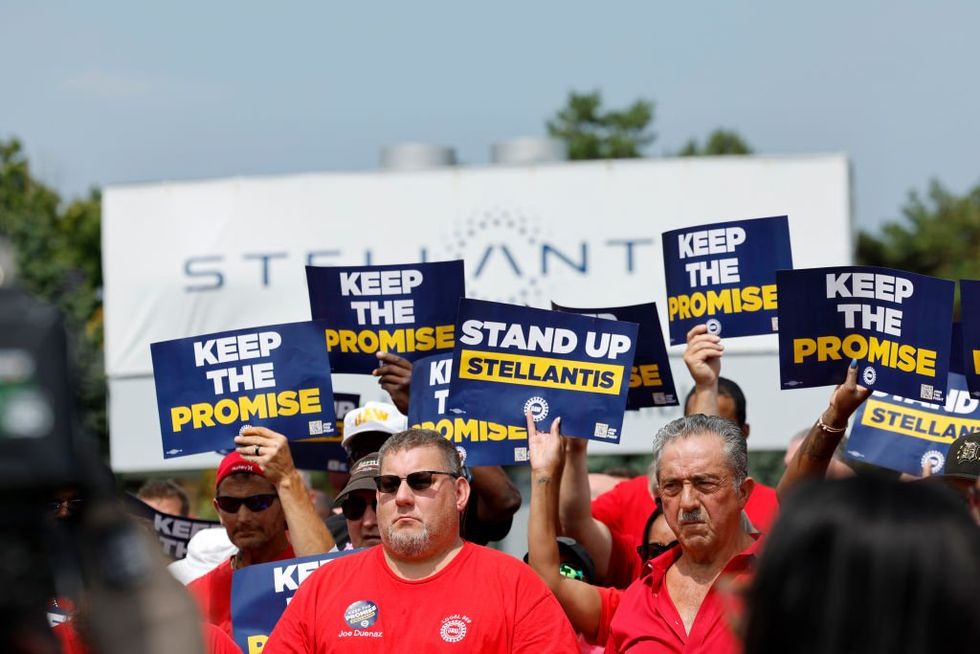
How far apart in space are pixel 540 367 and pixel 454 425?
18.2 inches

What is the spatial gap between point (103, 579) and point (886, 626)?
102 centimetres

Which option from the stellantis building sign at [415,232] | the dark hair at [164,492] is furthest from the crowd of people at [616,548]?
the stellantis building sign at [415,232]

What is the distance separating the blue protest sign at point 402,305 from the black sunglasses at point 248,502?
2.91 ft

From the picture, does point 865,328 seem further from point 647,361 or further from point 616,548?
point 616,548

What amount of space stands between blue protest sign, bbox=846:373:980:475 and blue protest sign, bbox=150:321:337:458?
8.42 ft

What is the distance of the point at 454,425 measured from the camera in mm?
6141

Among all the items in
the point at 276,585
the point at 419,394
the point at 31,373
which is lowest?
the point at 276,585

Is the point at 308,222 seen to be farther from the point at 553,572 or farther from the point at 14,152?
the point at 14,152

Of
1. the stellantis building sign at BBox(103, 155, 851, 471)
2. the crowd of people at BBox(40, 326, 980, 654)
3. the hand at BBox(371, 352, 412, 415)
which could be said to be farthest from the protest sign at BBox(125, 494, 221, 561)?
the stellantis building sign at BBox(103, 155, 851, 471)

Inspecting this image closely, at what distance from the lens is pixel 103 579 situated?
181 centimetres

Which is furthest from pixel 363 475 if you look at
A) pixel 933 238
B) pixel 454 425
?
pixel 933 238

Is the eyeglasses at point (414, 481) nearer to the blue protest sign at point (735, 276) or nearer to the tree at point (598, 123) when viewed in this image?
the blue protest sign at point (735, 276)

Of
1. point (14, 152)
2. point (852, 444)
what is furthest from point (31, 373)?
point (14, 152)

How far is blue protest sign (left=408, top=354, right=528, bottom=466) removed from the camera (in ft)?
19.8
